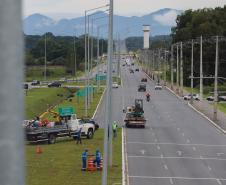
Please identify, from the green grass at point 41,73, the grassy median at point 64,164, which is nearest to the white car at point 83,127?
the grassy median at point 64,164

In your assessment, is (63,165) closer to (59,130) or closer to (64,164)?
(64,164)

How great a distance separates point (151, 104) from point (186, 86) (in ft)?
176

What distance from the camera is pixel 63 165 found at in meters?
35.3

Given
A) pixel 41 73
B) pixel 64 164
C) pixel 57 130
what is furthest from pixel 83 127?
pixel 41 73

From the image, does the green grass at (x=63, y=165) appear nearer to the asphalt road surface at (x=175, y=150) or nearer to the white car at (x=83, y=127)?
the asphalt road surface at (x=175, y=150)

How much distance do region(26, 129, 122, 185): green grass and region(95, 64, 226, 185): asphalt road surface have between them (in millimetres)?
915

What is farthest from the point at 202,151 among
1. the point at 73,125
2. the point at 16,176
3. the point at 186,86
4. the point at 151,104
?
the point at 186,86

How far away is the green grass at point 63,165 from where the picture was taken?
3002 centimetres

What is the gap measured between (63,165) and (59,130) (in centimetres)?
1331

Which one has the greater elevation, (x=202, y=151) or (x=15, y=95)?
(x=15, y=95)

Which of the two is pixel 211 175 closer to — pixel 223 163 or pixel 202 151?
pixel 223 163

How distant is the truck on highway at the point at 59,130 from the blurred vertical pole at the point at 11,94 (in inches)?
1686

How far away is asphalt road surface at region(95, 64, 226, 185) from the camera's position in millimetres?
33138

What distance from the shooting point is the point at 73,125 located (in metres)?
50.2
